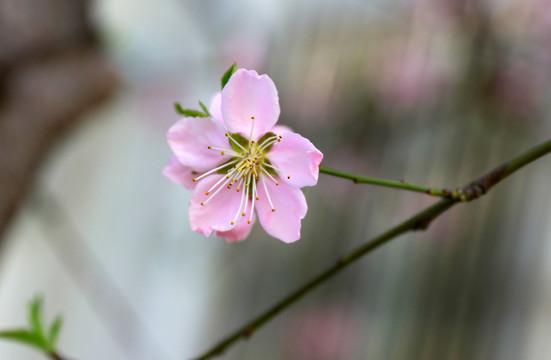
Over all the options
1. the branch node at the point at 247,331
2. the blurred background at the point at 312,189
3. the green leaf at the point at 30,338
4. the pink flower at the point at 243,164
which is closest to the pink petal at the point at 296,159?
the pink flower at the point at 243,164

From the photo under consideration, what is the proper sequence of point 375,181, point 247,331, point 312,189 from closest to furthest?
point 375,181 → point 247,331 → point 312,189

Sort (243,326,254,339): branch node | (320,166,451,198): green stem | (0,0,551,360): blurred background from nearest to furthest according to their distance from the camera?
(320,166,451,198): green stem < (243,326,254,339): branch node < (0,0,551,360): blurred background

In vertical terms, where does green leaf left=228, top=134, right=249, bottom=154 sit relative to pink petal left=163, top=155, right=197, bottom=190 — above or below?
above

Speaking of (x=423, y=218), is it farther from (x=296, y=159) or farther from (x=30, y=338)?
(x=30, y=338)

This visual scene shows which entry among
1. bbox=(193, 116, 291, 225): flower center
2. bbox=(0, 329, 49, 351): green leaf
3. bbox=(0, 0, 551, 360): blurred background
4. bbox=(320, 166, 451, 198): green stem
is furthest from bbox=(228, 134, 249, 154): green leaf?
bbox=(0, 0, 551, 360): blurred background

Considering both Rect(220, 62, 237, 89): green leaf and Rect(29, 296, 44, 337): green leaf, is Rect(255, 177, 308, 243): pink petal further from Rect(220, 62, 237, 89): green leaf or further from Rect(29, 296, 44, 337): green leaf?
Rect(29, 296, 44, 337): green leaf

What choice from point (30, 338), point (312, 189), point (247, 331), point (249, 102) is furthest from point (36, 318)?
point (312, 189)

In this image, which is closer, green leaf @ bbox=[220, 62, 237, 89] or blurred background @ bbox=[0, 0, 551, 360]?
green leaf @ bbox=[220, 62, 237, 89]
